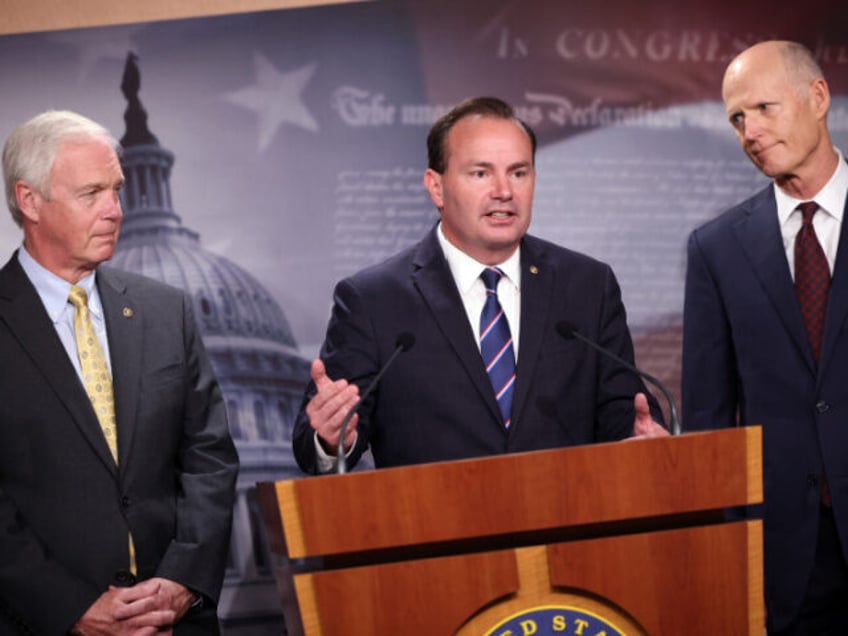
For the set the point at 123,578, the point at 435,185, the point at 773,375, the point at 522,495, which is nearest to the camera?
the point at 522,495

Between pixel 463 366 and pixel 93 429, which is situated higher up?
pixel 463 366

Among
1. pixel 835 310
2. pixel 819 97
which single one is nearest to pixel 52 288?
Result: pixel 835 310

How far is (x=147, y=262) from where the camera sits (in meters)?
4.21

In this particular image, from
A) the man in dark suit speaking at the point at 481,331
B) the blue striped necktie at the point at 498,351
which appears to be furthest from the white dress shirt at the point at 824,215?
the blue striped necktie at the point at 498,351

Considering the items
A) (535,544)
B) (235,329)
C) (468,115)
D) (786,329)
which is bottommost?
(535,544)

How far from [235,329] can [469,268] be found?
59.2 inches

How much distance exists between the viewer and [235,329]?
421 centimetres

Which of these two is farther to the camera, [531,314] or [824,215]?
[824,215]

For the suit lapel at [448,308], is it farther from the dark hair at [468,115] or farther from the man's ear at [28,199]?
the man's ear at [28,199]

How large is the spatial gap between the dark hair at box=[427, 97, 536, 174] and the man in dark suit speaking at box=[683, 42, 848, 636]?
620 mm

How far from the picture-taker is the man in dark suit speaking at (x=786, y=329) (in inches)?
112

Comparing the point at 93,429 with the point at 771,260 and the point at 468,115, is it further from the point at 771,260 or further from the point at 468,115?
the point at 771,260

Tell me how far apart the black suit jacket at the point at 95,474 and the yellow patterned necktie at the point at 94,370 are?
31mm

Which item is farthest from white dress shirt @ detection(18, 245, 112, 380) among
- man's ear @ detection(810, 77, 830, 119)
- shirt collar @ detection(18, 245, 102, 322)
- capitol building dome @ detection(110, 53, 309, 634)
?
man's ear @ detection(810, 77, 830, 119)
